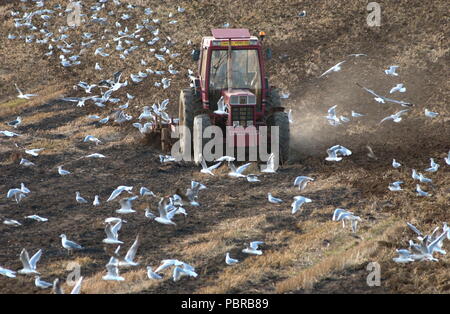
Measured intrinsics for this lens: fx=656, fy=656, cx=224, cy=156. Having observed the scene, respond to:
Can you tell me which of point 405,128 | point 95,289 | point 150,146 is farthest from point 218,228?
point 405,128

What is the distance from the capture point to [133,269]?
9.48 meters

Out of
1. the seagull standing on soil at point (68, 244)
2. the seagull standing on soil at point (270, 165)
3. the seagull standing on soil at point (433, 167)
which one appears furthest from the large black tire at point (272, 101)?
the seagull standing on soil at point (68, 244)

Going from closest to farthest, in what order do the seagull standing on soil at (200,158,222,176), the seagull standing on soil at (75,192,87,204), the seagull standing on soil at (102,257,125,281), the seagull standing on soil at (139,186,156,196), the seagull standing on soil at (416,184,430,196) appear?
the seagull standing on soil at (102,257,125,281)
the seagull standing on soil at (416,184,430,196)
the seagull standing on soil at (139,186,156,196)
the seagull standing on soil at (75,192,87,204)
the seagull standing on soil at (200,158,222,176)

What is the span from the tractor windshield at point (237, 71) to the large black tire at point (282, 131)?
0.71 metres

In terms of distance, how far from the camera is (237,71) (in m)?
14.4

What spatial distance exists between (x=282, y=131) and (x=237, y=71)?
1731 mm

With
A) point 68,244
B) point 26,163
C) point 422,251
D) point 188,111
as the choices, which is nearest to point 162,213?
point 68,244

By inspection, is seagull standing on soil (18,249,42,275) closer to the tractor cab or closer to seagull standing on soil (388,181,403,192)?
the tractor cab

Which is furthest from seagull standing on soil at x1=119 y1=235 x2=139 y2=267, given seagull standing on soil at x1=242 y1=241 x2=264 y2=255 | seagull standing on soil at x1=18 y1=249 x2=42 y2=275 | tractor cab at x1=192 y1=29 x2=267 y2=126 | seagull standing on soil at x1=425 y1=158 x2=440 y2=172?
seagull standing on soil at x1=425 y1=158 x2=440 y2=172

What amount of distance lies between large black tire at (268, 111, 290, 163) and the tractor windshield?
0.71m

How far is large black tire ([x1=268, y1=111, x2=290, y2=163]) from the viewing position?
45.4 feet

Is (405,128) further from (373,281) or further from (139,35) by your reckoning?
(139,35)

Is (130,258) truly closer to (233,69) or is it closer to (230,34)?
(233,69)

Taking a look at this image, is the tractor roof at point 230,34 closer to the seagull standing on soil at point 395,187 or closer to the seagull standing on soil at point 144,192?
the seagull standing on soil at point 144,192
